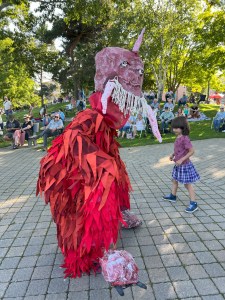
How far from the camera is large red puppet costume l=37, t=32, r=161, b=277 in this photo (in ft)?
6.91

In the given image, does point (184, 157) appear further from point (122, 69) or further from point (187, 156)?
point (122, 69)

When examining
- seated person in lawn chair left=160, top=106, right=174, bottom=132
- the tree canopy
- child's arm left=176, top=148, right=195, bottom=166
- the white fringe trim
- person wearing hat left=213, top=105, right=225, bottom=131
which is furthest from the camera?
person wearing hat left=213, top=105, right=225, bottom=131

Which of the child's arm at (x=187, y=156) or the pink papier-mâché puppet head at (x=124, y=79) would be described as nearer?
the pink papier-mâché puppet head at (x=124, y=79)

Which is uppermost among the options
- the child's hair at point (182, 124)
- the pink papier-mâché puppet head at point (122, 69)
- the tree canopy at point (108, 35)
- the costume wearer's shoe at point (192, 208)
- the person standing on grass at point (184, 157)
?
the tree canopy at point (108, 35)

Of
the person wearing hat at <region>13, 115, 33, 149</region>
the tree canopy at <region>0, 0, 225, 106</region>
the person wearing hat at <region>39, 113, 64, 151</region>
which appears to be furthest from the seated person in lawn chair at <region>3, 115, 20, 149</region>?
the tree canopy at <region>0, 0, 225, 106</region>

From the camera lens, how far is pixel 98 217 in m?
2.12

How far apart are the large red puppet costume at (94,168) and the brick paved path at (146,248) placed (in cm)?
29

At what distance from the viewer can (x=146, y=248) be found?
2.99 metres

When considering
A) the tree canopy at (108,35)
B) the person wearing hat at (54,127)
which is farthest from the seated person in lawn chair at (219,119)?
the person wearing hat at (54,127)

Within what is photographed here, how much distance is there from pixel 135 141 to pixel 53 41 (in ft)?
49.3

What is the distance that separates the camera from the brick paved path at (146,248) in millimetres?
2369

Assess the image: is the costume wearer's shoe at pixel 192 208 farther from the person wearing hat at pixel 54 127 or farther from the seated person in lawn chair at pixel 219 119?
the seated person in lawn chair at pixel 219 119

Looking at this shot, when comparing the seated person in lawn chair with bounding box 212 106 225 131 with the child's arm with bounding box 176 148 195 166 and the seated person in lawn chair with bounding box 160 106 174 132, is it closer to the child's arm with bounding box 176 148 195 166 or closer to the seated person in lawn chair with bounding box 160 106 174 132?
the seated person in lawn chair with bounding box 160 106 174 132

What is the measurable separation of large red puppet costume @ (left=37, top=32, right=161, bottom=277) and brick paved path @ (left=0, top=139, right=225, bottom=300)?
0.29m
